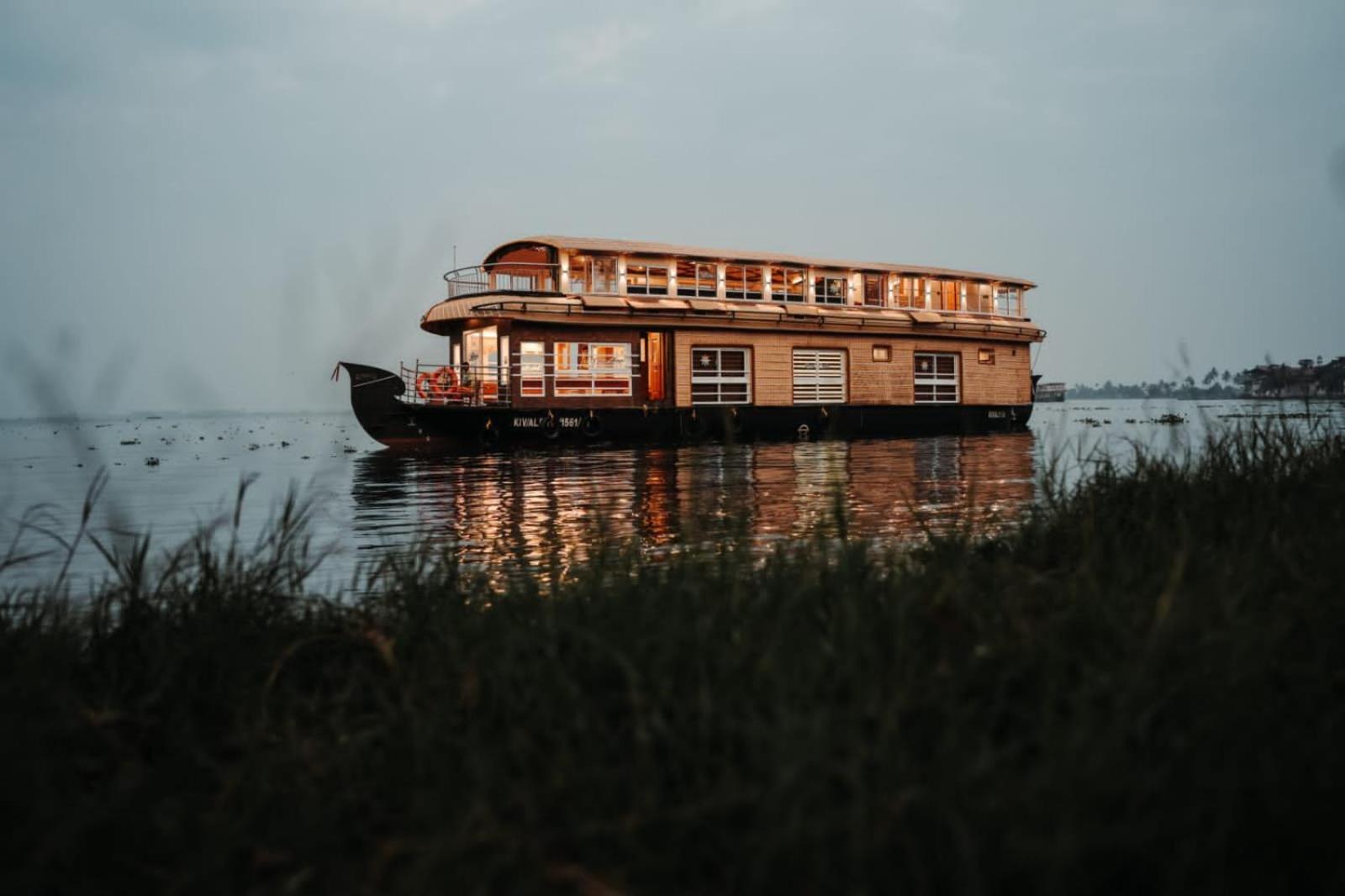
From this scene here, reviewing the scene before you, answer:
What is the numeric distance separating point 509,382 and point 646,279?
5.18 metres

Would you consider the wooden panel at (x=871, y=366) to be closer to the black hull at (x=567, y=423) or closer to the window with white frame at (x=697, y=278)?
the black hull at (x=567, y=423)

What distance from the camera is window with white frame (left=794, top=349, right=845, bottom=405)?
2655 cm

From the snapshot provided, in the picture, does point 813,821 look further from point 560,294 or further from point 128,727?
point 560,294

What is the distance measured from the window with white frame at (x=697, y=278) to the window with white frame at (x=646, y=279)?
526 millimetres

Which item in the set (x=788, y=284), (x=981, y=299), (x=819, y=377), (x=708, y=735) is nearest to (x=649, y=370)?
(x=819, y=377)

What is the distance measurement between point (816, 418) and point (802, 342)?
226cm

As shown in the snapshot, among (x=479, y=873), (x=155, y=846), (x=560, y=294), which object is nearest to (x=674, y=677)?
(x=479, y=873)

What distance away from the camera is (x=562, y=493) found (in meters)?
12.8

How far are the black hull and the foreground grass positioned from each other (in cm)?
1669

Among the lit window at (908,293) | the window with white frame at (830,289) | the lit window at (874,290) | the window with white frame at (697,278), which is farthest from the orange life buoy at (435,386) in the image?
the lit window at (908,293)

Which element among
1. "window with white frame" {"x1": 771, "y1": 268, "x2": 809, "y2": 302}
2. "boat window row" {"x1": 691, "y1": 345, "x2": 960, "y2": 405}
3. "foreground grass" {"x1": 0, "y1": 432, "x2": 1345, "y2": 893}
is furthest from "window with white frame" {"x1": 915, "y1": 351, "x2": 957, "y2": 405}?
"foreground grass" {"x1": 0, "y1": 432, "x2": 1345, "y2": 893}

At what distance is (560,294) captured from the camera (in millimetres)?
23156

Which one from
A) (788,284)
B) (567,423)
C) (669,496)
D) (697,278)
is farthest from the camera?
(788,284)

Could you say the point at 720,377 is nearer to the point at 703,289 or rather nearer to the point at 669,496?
the point at 703,289
